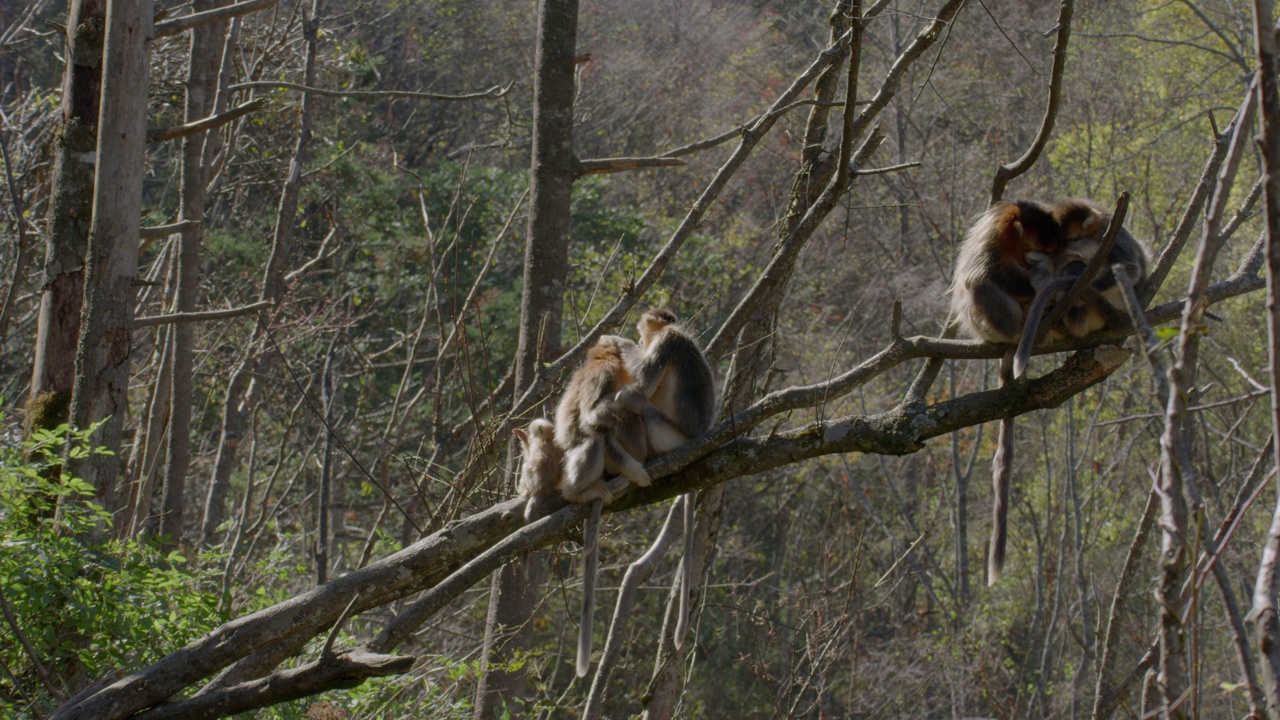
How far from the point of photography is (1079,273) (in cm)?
436

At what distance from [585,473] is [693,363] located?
1.06 meters

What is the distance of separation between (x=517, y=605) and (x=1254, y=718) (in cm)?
462

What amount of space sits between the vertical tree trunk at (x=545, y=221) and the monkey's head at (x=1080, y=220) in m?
2.64

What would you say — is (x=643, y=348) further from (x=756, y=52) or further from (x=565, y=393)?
(x=756, y=52)

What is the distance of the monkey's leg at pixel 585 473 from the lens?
4.62 meters

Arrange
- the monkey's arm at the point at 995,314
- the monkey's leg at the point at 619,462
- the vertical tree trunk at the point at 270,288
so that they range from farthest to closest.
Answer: the vertical tree trunk at the point at 270,288 < the monkey's leg at the point at 619,462 < the monkey's arm at the point at 995,314

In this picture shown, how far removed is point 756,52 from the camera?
22.0 meters

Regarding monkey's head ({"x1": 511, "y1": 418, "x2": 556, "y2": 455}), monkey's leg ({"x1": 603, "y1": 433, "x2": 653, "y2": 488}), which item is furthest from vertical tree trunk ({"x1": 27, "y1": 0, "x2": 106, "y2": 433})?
monkey's leg ({"x1": 603, "y1": 433, "x2": 653, "y2": 488})

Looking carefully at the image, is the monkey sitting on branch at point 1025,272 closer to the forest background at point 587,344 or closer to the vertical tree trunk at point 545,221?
the forest background at point 587,344

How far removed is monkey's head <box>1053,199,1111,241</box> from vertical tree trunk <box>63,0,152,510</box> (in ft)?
14.0

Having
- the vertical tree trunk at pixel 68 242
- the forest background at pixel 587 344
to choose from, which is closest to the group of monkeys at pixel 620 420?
the forest background at pixel 587 344

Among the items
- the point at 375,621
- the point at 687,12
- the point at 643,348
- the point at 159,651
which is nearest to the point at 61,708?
the point at 159,651

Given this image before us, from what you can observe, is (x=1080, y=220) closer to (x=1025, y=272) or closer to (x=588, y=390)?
(x=1025, y=272)

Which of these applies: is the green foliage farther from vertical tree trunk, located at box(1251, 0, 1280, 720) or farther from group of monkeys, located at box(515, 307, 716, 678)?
vertical tree trunk, located at box(1251, 0, 1280, 720)
